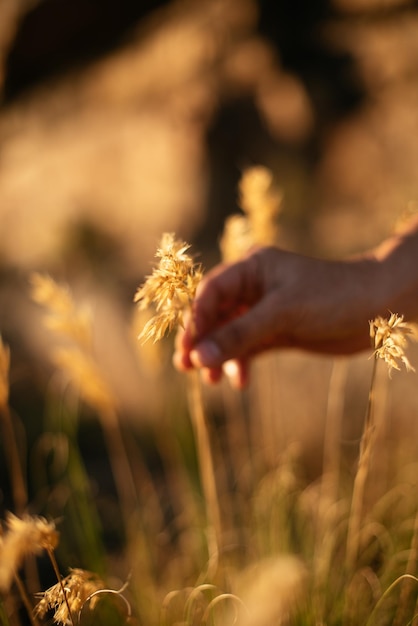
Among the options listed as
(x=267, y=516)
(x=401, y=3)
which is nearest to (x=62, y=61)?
(x=401, y=3)

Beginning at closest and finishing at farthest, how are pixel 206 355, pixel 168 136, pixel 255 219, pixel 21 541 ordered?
pixel 21 541
pixel 206 355
pixel 255 219
pixel 168 136

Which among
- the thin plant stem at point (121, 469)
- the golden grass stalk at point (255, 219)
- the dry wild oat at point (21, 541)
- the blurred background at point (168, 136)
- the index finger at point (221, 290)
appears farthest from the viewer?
the blurred background at point (168, 136)

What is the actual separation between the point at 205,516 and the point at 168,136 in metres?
2.91

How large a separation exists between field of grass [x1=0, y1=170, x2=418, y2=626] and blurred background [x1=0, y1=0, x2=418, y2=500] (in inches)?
35.9

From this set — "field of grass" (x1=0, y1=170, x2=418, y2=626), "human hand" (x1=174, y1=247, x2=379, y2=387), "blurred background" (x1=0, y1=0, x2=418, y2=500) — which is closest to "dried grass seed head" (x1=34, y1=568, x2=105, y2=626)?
"field of grass" (x1=0, y1=170, x2=418, y2=626)

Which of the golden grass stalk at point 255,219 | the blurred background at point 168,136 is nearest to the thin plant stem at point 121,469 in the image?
the blurred background at point 168,136

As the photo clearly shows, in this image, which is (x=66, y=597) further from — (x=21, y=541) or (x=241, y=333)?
(x=241, y=333)

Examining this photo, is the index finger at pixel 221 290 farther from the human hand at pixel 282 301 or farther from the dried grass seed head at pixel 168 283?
the dried grass seed head at pixel 168 283

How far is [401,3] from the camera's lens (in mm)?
3354

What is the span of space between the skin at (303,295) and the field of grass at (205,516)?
119mm

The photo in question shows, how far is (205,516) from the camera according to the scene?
1797 millimetres

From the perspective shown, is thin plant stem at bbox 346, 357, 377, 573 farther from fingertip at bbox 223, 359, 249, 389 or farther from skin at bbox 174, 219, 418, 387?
fingertip at bbox 223, 359, 249, 389

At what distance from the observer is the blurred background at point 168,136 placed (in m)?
3.47

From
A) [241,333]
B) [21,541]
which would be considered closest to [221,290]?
[241,333]
